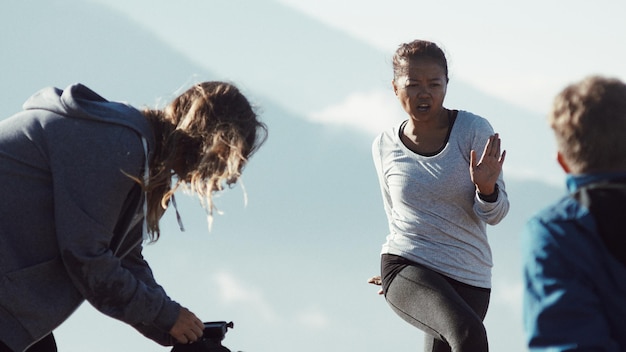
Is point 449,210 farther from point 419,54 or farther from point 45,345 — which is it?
point 45,345

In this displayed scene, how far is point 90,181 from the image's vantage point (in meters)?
3.82

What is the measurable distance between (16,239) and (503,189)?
8.03 ft

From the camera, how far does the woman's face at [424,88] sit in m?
5.52

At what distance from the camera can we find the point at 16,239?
13.0 ft

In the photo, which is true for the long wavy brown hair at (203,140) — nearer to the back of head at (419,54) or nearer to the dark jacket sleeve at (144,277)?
the dark jacket sleeve at (144,277)

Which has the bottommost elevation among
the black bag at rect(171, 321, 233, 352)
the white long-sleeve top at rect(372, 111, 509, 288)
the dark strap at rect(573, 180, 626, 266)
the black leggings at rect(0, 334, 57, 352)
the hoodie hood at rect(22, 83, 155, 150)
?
the black leggings at rect(0, 334, 57, 352)

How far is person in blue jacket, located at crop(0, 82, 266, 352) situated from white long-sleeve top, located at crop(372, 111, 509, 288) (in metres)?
1.56

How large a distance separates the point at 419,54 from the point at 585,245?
8.73ft

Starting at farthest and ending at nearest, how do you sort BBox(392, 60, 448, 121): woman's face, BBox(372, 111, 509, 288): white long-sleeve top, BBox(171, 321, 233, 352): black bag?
BBox(392, 60, 448, 121): woman's face, BBox(372, 111, 509, 288): white long-sleeve top, BBox(171, 321, 233, 352): black bag

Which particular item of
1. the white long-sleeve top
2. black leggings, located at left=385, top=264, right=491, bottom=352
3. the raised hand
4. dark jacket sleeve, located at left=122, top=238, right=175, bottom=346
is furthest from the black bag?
the raised hand

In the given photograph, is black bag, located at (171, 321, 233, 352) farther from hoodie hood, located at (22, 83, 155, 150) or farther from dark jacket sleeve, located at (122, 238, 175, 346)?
hoodie hood, located at (22, 83, 155, 150)

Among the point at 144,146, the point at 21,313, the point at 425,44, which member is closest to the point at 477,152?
the point at 425,44

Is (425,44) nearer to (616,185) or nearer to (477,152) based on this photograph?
(477,152)

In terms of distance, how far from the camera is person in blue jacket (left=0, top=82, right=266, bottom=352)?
3836mm
